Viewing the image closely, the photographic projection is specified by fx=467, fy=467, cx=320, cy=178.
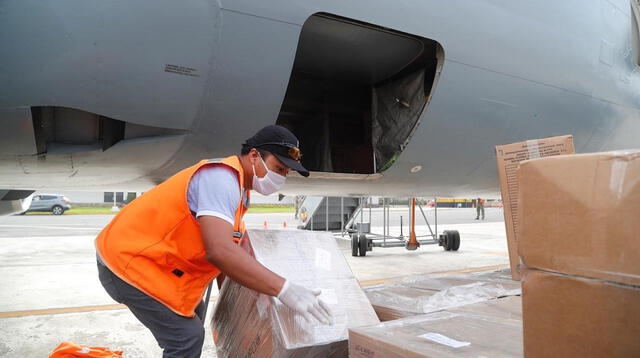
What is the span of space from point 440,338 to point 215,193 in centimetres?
86

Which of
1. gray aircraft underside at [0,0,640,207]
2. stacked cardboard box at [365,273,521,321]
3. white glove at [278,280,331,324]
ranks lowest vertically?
stacked cardboard box at [365,273,521,321]

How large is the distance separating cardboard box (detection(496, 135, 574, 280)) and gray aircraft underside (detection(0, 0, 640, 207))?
90 centimetres

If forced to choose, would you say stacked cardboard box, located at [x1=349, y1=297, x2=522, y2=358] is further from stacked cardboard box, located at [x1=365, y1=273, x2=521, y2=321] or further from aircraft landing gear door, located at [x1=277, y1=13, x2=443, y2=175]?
aircraft landing gear door, located at [x1=277, y1=13, x2=443, y2=175]

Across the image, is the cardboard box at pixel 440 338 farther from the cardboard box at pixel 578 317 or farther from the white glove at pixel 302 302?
the cardboard box at pixel 578 317

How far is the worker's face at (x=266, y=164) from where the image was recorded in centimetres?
184

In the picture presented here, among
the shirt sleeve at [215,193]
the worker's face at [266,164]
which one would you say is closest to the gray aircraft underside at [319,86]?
the worker's face at [266,164]

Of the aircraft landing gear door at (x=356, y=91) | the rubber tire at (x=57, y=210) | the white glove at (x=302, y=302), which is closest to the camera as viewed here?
the white glove at (x=302, y=302)

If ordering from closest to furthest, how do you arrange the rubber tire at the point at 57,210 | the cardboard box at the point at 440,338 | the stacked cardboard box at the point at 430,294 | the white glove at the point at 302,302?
the cardboard box at the point at 440,338 < the white glove at the point at 302,302 < the stacked cardboard box at the point at 430,294 < the rubber tire at the point at 57,210

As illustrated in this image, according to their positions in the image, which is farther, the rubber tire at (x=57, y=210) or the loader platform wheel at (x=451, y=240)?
the rubber tire at (x=57, y=210)

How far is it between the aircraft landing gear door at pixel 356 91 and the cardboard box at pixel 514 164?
96cm

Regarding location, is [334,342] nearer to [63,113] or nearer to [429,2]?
[63,113]

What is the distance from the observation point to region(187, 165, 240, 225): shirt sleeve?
1.57m

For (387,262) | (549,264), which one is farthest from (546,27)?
(387,262)

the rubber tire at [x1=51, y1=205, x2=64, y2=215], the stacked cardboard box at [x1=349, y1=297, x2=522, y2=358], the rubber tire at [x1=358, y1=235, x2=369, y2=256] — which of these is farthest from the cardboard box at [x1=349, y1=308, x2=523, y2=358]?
the rubber tire at [x1=51, y1=205, x2=64, y2=215]
